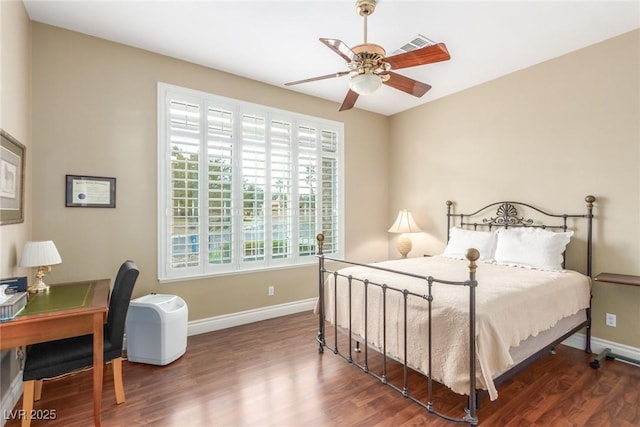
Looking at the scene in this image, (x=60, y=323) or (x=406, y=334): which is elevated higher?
(x=60, y=323)

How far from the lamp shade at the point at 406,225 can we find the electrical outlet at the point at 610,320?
221 cm

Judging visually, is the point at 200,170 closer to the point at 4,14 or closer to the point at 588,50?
the point at 4,14

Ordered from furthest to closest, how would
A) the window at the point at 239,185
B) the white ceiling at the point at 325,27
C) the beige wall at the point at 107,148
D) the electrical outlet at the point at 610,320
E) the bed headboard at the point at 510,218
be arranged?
the window at the point at 239,185 → the bed headboard at the point at 510,218 → the electrical outlet at the point at 610,320 → the beige wall at the point at 107,148 → the white ceiling at the point at 325,27

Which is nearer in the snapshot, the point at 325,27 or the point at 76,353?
the point at 76,353

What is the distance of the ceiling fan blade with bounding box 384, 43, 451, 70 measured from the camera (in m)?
2.15

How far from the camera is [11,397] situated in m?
2.19

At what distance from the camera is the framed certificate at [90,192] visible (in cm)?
288

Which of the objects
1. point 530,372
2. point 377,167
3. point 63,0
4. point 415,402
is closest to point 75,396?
point 415,402

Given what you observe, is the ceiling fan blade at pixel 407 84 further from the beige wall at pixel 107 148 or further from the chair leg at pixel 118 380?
the chair leg at pixel 118 380

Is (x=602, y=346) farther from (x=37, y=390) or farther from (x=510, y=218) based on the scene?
(x=37, y=390)

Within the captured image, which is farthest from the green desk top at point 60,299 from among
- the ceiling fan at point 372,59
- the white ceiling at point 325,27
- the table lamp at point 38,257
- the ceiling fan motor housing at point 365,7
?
the ceiling fan motor housing at point 365,7

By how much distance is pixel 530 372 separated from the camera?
107 inches

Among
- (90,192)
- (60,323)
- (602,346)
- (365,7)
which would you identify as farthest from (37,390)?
(602,346)

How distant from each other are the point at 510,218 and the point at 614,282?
3.99ft
